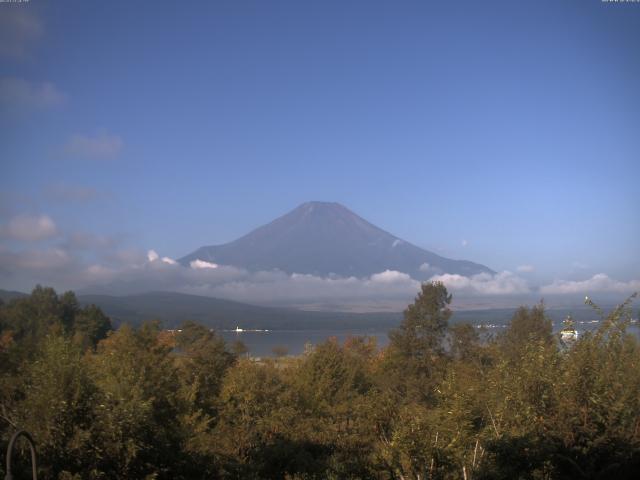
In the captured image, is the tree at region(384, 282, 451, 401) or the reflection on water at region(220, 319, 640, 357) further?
the reflection on water at region(220, 319, 640, 357)

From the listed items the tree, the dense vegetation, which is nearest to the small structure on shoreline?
the dense vegetation

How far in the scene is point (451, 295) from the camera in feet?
146

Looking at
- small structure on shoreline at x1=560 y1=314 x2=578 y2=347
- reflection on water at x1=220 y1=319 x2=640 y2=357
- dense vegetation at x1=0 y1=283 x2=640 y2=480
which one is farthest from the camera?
reflection on water at x1=220 y1=319 x2=640 y2=357

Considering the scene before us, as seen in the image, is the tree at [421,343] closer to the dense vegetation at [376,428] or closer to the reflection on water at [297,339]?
the reflection on water at [297,339]

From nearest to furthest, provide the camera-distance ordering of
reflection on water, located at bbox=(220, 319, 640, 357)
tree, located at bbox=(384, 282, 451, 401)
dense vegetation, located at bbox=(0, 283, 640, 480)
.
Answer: dense vegetation, located at bbox=(0, 283, 640, 480) → tree, located at bbox=(384, 282, 451, 401) → reflection on water, located at bbox=(220, 319, 640, 357)

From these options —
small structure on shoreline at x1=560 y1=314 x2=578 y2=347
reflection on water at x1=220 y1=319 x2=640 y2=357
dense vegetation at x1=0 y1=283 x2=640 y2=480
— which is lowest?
reflection on water at x1=220 y1=319 x2=640 y2=357

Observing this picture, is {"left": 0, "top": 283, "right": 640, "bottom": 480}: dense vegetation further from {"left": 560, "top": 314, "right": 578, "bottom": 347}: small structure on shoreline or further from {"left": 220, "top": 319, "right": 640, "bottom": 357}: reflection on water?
{"left": 220, "top": 319, "right": 640, "bottom": 357}: reflection on water

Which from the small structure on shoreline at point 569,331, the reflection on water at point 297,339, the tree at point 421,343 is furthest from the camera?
the reflection on water at point 297,339

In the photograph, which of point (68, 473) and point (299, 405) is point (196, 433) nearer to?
point (68, 473)

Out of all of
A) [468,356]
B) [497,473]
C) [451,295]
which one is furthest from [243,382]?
[451,295]

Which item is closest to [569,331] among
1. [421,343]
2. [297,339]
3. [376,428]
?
[376,428]

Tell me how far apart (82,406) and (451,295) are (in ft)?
121

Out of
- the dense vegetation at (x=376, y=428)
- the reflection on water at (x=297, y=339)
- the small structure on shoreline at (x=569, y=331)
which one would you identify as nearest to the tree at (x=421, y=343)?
the reflection on water at (x=297, y=339)

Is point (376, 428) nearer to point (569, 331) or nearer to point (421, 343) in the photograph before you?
point (569, 331)
